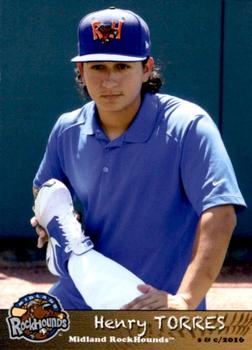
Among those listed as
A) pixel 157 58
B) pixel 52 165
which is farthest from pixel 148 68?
pixel 157 58

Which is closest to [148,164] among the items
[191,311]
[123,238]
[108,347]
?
[123,238]

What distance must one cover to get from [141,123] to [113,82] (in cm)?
15

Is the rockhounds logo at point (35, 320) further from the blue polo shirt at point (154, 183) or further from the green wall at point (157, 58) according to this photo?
the green wall at point (157, 58)

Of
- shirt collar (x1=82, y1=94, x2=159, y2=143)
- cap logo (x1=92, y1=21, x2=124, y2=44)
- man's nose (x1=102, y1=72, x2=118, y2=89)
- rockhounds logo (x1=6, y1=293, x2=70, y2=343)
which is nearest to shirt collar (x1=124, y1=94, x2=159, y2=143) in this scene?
shirt collar (x1=82, y1=94, x2=159, y2=143)

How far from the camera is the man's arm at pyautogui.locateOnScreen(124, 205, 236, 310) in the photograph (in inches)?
107

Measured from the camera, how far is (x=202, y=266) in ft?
8.93

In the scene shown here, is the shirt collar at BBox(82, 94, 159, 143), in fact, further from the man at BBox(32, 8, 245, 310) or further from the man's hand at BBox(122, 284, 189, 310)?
the man's hand at BBox(122, 284, 189, 310)

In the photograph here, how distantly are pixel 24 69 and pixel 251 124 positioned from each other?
159 centimetres

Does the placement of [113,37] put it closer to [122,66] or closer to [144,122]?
[122,66]

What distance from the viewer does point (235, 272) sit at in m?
6.84

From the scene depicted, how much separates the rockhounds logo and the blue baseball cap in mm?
785

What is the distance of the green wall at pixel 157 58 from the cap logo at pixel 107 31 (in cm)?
394

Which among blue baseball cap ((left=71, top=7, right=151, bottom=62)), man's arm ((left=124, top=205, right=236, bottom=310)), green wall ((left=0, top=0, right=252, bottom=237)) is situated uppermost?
blue baseball cap ((left=71, top=7, right=151, bottom=62))

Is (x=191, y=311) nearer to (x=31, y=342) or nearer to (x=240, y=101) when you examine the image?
(x=31, y=342)
